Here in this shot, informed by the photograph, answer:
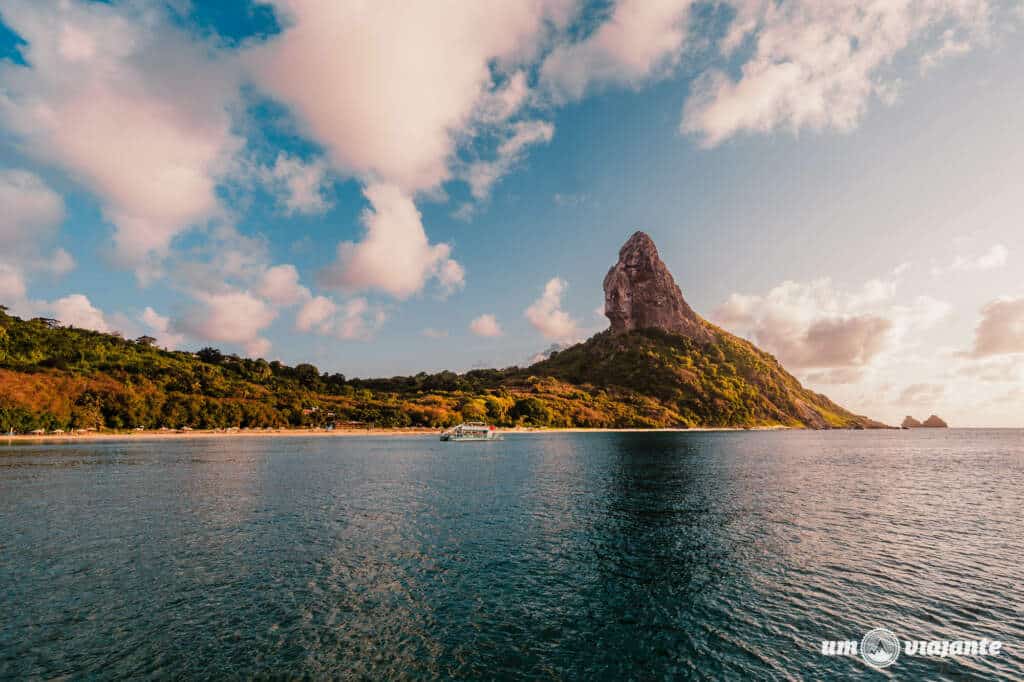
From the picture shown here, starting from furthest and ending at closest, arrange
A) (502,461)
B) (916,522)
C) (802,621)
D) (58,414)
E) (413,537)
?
1. (58,414)
2. (502,461)
3. (916,522)
4. (413,537)
5. (802,621)

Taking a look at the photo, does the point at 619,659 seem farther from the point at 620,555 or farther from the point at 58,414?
the point at 58,414

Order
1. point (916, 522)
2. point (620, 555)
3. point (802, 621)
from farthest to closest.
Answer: point (916, 522) < point (620, 555) < point (802, 621)

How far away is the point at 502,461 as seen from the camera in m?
118

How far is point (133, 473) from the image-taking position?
84.4m

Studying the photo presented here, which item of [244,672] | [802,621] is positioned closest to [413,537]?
[244,672]

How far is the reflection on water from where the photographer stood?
72.1 feet

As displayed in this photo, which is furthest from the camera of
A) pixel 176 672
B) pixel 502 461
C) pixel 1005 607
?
pixel 502 461

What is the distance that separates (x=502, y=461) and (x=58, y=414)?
192m

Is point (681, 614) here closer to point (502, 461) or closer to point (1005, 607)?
point (1005, 607)

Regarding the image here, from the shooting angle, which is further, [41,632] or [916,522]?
[916,522]

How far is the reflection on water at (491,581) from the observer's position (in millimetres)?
21969

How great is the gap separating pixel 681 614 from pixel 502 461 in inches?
3641

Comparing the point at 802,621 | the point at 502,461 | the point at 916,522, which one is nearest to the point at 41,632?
the point at 802,621

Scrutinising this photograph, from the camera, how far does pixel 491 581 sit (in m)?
31.8
